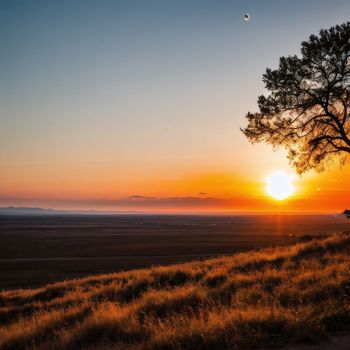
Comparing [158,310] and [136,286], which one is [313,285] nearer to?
[158,310]

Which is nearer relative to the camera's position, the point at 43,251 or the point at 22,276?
the point at 22,276

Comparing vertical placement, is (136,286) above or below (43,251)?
above

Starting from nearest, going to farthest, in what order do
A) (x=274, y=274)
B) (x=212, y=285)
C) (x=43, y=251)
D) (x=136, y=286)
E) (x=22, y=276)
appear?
1. (x=274, y=274)
2. (x=212, y=285)
3. (x=136, y=286)
4. (x=22, y=276)
5. (x=43, y=251)

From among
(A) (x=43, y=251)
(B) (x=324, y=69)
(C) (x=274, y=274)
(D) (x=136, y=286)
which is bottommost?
(A) (x=43, y=251)

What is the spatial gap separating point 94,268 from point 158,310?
105 ft

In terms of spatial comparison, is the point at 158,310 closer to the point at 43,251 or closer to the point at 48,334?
the point at 48,334

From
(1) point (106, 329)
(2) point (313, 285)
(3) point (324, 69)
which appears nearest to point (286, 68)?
(3) point (324, 69)

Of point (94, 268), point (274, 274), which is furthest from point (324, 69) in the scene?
point (94, 268)

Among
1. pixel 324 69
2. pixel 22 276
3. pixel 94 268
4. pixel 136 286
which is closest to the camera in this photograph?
pixel 136 286

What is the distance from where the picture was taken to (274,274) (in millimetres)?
15945

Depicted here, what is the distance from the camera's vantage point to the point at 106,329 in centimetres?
1034

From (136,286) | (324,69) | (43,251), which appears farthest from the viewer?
(43,251)

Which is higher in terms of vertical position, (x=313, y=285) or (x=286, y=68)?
(x=286, y=68)

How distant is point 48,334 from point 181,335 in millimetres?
4948
